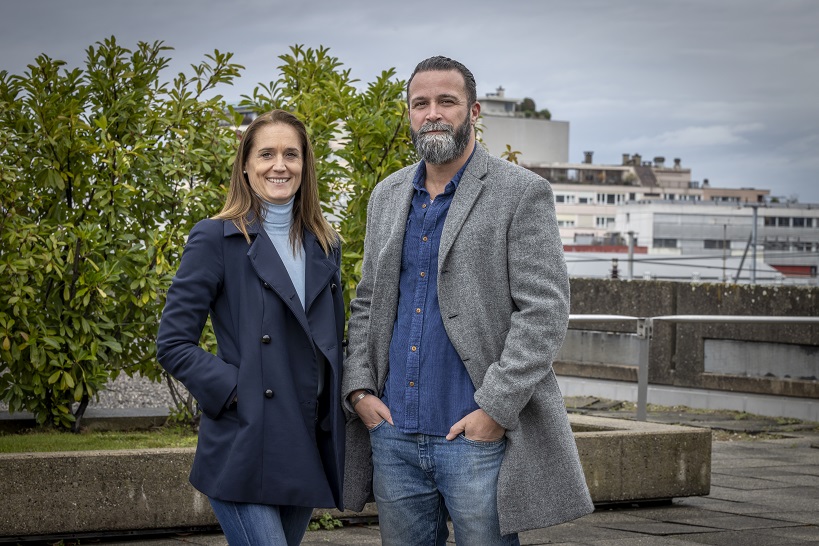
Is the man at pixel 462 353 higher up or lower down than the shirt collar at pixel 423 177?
lower down

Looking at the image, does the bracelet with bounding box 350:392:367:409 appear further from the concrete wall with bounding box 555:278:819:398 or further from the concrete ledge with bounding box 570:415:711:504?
the concrete wall with bounding box 555:278:819:398

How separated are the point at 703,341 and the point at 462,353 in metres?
11.3

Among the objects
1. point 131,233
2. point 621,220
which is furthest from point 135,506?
point 621,220

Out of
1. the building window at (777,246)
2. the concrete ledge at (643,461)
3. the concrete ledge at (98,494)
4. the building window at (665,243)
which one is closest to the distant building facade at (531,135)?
the building window at (665,243)

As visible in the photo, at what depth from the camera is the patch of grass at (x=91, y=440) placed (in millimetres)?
6727

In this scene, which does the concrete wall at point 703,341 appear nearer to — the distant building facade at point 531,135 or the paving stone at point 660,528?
the paving stone at point 660,528

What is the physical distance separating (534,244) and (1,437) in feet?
13.9

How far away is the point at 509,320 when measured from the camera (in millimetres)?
3877

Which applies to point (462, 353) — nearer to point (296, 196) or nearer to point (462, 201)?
point (462, 201)

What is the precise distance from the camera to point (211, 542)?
6.28m

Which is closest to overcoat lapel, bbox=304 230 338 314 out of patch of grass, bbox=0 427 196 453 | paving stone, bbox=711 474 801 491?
patch of grass, bbox=0 427 196 453

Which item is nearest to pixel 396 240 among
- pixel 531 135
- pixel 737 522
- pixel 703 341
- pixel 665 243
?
pixel 737 522

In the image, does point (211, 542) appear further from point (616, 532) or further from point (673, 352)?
point (673, 352)

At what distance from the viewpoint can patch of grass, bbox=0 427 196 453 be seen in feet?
22.1
